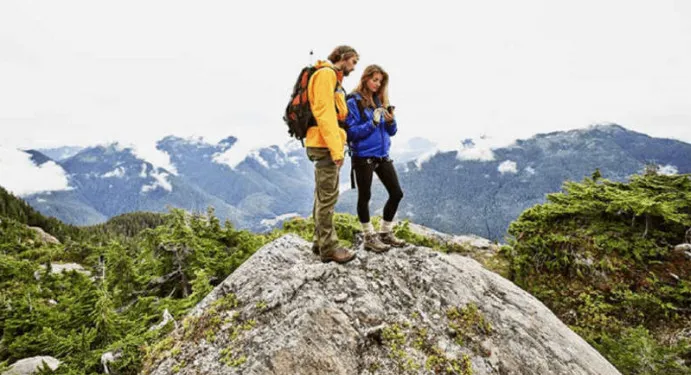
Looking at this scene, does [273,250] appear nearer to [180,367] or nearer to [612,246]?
[180,367]

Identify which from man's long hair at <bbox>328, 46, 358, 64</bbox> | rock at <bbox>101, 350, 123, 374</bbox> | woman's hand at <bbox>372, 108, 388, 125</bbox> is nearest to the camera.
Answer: rock at <bbox>101, 350, 123, 374</bbox>

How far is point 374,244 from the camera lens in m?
6.61

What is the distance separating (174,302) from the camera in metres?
6.72

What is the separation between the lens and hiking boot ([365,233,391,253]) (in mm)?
6532

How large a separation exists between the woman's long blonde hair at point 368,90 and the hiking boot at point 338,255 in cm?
285

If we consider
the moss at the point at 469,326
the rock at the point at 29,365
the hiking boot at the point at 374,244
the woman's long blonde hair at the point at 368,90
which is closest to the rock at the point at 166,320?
the rock at the point at 29,365

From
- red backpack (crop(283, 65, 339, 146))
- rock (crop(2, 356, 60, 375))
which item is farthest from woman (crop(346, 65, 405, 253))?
rock (crop(2, 356, 60, 375))

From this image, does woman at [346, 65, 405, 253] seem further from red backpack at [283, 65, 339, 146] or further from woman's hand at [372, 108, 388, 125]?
red backpack at [283, 65, 339, 146]

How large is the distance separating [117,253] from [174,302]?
4.57 metres

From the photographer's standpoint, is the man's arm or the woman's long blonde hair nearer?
the man's arm

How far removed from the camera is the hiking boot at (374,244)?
6532 mm

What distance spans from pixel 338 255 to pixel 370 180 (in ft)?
5.24

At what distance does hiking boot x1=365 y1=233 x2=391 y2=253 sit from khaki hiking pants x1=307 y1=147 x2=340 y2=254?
2.54 ft

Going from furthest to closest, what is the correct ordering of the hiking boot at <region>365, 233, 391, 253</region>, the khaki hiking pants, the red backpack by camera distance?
the hiking boot at <region>365, 233, 391, 253</region> < the khaki hiking pants < the red backpack
